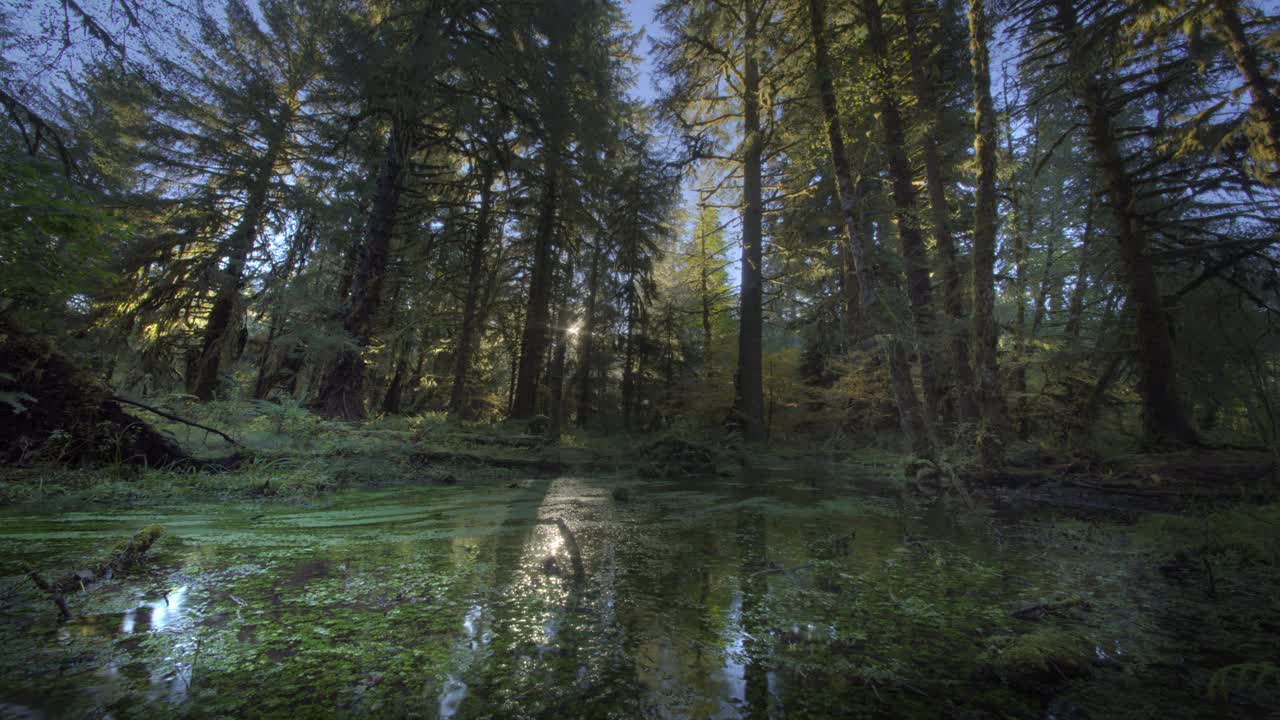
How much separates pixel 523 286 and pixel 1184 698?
14690 mm

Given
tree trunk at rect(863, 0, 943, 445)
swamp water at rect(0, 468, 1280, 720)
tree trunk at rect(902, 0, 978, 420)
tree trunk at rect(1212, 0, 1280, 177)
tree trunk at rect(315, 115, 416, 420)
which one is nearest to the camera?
swamp water at rect(0, 468, 1280, 720)

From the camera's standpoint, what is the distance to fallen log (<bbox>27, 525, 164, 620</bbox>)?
4.14ft

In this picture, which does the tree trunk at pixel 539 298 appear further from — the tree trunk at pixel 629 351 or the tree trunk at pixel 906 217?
the tree trunk at pixel 906 217

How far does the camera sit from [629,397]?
14.6 meters

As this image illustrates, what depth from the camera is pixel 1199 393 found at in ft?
21.4

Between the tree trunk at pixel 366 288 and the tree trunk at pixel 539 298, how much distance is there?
2656 millimetres

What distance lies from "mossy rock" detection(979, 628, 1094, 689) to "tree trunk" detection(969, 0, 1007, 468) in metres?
4.57

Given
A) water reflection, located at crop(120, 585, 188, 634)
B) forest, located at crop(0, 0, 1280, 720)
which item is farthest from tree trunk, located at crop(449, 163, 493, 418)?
water reflection, located at crop(120, 585, 188, 634)

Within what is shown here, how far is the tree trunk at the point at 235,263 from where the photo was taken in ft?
27.7

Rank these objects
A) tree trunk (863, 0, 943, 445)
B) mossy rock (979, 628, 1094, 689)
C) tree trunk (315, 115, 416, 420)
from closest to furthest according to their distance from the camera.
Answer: mossy rock (979, 628, 1094, 689), tree trunk (863, 0, 943, 445), tree trunk (315, 115, 416, 420)

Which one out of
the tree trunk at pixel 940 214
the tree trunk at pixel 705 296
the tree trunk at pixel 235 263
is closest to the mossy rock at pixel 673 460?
the tree trunk at pixel 940 214

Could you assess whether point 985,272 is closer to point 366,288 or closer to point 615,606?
point 615,606

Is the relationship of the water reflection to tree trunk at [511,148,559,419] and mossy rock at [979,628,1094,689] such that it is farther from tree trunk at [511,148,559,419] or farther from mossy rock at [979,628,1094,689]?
tree trunk at [511,148,559,419]

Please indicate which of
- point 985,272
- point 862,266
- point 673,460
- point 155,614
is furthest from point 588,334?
A: point 155,614
